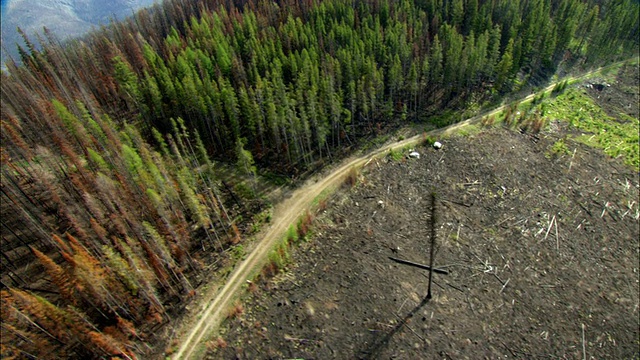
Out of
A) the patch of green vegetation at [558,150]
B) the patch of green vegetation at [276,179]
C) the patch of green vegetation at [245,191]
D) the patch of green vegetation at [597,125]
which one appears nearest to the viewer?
the patch of green vegetation at [245,191]

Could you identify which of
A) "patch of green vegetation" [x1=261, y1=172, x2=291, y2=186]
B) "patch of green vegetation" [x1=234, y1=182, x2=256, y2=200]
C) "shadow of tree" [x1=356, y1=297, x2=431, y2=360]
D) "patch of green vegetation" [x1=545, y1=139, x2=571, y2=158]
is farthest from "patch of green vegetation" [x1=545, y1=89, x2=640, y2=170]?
"patch of green vegetation" [x1=234, y1=182, x2=256, y2=200]

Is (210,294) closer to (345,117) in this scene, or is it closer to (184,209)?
A: (184,209)

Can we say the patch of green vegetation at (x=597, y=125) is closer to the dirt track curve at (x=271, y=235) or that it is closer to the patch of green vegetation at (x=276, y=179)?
the dirt track curve at (x=271, y=235)

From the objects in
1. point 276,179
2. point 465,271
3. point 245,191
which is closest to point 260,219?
point 245,191

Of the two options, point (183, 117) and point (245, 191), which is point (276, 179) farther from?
point (183, 117)

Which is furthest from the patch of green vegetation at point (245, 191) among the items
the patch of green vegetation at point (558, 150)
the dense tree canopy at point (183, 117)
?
the patch of green vegetation at point (558, 150)

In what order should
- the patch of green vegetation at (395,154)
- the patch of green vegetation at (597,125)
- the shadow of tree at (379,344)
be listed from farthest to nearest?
the patch of green vegetation at (597,125) → the patch of green vegetation at (395,154) → the shadow of tree at (379,344)
